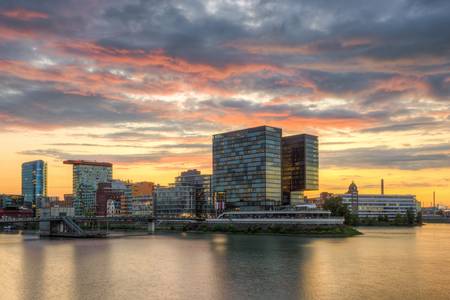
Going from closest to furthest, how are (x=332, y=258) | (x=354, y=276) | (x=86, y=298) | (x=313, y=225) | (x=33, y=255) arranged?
(x=86, y=298)
(x=354, y=276)
(x=332, y=258)
(x=33, y=255)
(x=313, y=225)

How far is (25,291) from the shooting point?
6550cm

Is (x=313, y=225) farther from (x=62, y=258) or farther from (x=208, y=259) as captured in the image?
(x=62, y=258)

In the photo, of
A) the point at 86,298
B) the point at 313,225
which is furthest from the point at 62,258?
the point at 313,225

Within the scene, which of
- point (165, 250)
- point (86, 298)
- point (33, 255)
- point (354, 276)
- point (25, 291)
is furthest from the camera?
point (165, 250)

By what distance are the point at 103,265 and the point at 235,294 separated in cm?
3564

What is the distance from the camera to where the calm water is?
6350 cm

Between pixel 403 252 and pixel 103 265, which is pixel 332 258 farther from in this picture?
pixel 103 265

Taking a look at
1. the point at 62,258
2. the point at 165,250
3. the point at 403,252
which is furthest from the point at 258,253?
the point at 62,258

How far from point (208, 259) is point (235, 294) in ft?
122

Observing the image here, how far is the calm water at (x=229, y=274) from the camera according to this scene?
6350cm

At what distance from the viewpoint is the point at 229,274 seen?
7838 centimetres

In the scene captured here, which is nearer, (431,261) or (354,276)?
(354,276)

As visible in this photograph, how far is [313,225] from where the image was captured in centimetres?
18450

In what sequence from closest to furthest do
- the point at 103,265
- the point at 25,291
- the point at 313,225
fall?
the point at 25,291
the point at 103,265
the point at 313,225
